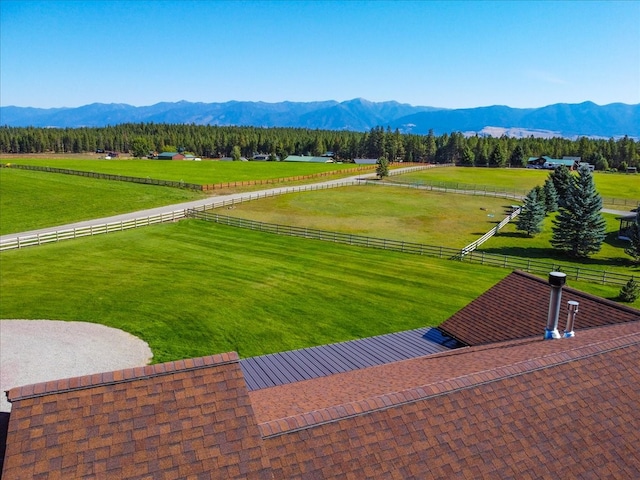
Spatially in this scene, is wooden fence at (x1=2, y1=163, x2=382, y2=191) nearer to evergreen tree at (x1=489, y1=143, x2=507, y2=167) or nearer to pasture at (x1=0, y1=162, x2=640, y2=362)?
pasture at (x1=0, y1=162, x2=640, y2=362)

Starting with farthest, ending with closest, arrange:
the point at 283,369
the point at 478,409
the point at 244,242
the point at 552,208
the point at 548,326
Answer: the point at 552,208 < the point at 244,242 < the point at 283,369 < the point at 548,326 < the point at 478,409

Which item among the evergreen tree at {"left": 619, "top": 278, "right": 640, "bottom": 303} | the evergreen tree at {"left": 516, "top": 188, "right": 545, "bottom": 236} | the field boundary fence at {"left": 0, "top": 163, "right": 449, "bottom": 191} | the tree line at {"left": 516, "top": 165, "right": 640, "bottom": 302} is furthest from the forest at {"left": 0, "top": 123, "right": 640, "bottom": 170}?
the evergreen tree at {"left": 619, "top": 278, "right": 640, "bottom": 303}

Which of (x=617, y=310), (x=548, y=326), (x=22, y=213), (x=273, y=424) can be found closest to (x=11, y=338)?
(x=273, y=424)

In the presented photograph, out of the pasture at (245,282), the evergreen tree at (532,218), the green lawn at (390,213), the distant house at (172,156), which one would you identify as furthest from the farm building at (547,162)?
the distant house at (172,156)

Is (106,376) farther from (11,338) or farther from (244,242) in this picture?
(244,242)

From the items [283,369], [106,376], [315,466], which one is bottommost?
[283,369]

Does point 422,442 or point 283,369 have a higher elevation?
point 422,442

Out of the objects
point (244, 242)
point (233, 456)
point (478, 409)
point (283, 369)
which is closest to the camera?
point (233, 456)

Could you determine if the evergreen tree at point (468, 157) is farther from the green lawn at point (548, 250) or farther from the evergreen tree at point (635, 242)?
the evergreen tree at point (635, 242)
